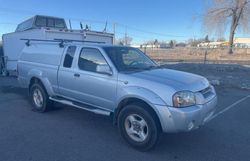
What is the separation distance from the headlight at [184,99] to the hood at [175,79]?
0.34 feet

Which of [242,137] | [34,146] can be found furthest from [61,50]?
[242,137]

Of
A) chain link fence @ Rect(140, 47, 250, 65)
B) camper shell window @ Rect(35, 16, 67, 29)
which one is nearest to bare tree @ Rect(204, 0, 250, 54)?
chain link fence @ Rect(140, 47, 250, 65)

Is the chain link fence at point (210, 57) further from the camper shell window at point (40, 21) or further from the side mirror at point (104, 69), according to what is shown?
the side mirror at point (104, 69)

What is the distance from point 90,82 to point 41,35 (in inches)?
233

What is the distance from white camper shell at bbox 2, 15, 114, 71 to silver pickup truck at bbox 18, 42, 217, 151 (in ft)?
12.0

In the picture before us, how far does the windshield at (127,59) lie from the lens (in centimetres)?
491

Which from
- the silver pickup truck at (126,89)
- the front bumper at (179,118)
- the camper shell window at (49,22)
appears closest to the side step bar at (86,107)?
the silver pickup truck at (126,89)

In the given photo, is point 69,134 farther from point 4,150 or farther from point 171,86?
point 171,86

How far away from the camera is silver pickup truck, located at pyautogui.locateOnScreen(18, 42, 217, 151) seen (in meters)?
4.02

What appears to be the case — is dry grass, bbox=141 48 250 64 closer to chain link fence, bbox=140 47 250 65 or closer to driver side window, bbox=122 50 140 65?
chain link fence, bbox=140 47 250 65

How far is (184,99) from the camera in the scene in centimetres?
400

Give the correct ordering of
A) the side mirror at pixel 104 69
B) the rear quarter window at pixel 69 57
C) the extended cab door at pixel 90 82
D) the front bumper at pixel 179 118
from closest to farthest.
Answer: the front bumper at pixel 179 118 < the side mirror at pixel 104 69 < the extended cab door at pixel 90 82 < the rear quarter window at pixel 69 57

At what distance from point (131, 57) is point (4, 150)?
3.08 meters

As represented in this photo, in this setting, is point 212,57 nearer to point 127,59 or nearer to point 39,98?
point 39,98
